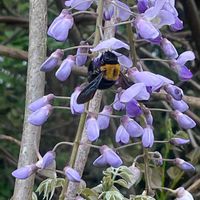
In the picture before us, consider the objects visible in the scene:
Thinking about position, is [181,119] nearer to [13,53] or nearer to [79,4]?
[79,4]

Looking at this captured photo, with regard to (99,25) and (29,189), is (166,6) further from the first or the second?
(29,189)

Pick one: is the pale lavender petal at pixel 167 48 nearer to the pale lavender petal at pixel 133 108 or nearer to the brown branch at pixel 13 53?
Result: the pale lavender petal at pixel 133 108

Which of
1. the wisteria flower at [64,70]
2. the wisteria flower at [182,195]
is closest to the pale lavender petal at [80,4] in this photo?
the wisteria flower at [64,70]

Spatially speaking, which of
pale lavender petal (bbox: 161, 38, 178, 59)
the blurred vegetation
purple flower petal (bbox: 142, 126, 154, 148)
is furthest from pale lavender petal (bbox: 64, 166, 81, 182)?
the blurred vegetation

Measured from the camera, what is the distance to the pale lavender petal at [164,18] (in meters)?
1.39

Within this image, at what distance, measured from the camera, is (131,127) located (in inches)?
55.4

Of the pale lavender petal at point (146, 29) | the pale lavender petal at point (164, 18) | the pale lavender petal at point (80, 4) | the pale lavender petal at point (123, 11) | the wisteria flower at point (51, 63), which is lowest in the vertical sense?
the wisteria flower at point (51, 63)

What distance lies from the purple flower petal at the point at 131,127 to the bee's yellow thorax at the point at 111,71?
0.12 meters

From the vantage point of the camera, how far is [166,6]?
1.42 meters

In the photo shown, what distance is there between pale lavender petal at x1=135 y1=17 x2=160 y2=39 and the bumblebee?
0.21 feet

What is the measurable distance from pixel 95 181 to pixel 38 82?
171 centimetres

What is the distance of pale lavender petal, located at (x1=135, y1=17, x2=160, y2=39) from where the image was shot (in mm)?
1322

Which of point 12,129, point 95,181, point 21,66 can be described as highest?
point 21,66

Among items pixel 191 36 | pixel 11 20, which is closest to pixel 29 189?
pixel 11 20
